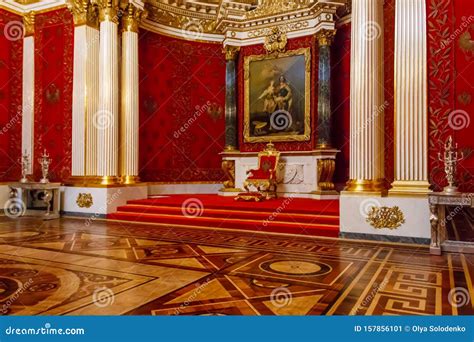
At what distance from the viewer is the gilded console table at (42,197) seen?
774 cm

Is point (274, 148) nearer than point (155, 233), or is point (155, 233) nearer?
point (155, 233)

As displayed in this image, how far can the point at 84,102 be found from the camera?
26.3 feet

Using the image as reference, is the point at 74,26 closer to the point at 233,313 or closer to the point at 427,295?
the point at 233,313

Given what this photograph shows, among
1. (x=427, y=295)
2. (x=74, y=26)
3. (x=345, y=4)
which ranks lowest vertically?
(x=427, y=295)

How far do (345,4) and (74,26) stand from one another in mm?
5965

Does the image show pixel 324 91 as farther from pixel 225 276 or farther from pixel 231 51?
pixel 225 276

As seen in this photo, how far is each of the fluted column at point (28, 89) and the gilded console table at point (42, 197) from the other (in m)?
0.72

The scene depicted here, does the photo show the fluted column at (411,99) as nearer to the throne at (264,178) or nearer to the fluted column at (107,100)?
the throne at (264,178)

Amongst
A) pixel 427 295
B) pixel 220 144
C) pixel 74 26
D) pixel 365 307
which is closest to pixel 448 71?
pixel 427 295

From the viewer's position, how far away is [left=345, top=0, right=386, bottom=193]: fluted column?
5.47 metres

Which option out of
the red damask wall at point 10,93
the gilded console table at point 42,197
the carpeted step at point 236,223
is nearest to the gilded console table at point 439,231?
the carpeted step at point 236,223

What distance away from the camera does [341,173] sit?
28.5ft

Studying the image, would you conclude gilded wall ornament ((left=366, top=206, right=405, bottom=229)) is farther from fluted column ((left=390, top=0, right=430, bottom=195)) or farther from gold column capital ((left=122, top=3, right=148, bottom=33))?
gold column capital ((left=122, top=3, right=148, bottom=33))

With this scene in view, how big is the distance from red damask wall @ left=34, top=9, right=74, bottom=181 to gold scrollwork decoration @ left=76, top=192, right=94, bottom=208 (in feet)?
2.33
